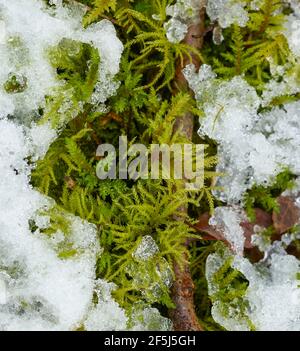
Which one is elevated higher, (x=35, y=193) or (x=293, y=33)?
(x=293, y=33)

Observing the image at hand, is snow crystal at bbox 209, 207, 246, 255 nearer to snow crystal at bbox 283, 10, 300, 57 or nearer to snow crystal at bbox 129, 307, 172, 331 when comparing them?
snow crystal at bbox 129, 307, 172, 331

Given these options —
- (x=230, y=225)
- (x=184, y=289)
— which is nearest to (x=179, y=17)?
(x=230, y=225)

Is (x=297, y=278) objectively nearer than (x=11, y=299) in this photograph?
No

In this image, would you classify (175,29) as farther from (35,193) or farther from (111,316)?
(111,316)
